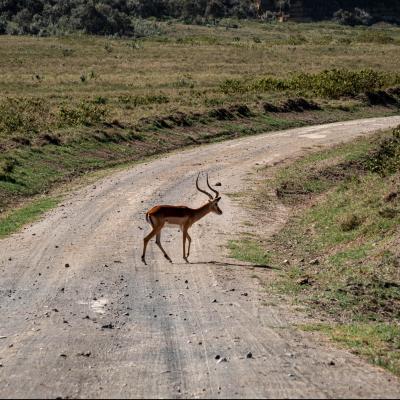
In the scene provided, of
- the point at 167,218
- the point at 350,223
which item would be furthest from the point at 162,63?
the point at 167,218

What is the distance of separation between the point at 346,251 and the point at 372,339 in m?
6.23

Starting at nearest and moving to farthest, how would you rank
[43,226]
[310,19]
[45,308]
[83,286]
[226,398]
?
[226,398], [45,308], [83,286], [43,226], [310,19]

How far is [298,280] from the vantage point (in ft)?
59.6

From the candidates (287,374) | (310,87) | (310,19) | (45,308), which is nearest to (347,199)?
(45,308)

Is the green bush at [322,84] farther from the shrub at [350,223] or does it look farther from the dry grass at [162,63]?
the shrub at [350,223]

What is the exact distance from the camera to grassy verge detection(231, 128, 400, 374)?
14.8 meters

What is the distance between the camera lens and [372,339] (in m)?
13.9

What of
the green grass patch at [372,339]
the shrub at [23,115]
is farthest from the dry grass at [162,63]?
the green grass patch at [372,339]

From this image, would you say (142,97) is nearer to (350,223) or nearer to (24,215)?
(24,215)

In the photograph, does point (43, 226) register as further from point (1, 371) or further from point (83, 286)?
point (1, 371)

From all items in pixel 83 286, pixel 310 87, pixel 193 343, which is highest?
pixel 193 343

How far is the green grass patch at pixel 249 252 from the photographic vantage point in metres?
20.4

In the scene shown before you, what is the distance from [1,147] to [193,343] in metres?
22.5

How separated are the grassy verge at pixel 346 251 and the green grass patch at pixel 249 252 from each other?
14cm
